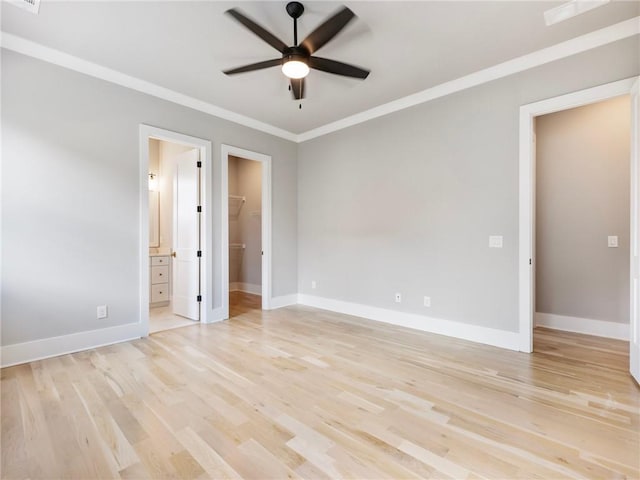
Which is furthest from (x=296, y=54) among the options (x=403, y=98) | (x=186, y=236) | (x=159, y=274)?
(x=159, y=274)

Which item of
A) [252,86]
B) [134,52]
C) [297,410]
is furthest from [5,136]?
[297,410]

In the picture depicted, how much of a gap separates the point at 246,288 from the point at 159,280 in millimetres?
1894

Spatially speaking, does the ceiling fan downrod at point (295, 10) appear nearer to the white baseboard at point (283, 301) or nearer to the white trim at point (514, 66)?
the white trim at point (514, 66)

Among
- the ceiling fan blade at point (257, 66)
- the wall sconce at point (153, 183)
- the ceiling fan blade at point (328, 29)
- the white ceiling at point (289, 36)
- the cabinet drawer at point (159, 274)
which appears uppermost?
the white ceiling at point (289, 36)

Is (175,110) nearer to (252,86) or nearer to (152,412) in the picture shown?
(252,86)

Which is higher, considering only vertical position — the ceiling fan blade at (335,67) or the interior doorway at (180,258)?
the ceiling fan blade at (335,67)

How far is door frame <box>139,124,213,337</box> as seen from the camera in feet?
11.6

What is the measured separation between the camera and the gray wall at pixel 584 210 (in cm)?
351

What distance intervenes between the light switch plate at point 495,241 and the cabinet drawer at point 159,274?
4.92m

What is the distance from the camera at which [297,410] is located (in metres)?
2.05

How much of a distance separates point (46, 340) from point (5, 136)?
1.92 meters

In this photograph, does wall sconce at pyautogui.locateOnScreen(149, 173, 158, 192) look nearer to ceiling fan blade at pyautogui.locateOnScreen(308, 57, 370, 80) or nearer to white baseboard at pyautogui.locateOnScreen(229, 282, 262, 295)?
white baseboard at pyautogui.locateOnScreen(229, 282, 262, 295)

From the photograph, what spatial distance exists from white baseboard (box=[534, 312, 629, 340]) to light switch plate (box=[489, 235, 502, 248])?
5.18 feet

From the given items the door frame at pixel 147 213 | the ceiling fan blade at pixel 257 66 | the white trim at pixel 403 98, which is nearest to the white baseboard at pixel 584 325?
the white trim at pixel 403 98
